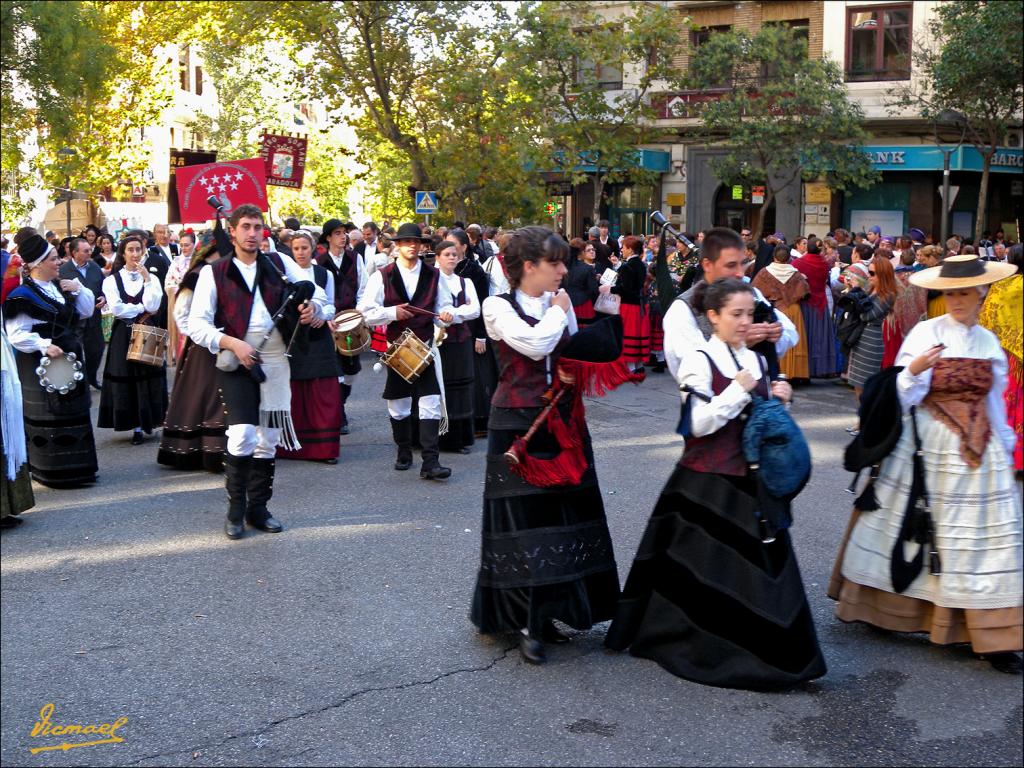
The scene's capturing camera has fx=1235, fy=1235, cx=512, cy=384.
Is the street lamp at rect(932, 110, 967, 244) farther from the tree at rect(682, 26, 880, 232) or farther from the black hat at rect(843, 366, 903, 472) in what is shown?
the black hat at rect(843, 366, 903, 472)

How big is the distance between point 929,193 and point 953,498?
27.5m

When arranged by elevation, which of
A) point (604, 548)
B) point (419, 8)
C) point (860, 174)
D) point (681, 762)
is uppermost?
point (419, 8)

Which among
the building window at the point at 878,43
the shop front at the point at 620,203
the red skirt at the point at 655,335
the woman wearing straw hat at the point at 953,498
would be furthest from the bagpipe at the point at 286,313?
the shop front at the point at 620,203

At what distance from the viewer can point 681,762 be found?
4238 millimetres

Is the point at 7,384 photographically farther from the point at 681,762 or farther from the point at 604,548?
the point at 681,762

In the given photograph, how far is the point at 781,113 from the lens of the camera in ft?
94.1

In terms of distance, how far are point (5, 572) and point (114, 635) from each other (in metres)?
1.19

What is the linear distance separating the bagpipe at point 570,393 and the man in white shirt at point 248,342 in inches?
92.7

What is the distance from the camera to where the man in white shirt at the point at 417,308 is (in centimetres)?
911

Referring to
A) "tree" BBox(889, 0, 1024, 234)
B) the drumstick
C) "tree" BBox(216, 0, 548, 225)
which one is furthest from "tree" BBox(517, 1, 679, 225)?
the drumstick

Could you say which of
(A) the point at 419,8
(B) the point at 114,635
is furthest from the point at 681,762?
(A) the point at 419,8

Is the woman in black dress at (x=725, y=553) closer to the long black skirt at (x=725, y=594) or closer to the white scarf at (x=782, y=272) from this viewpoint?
the long black skirt at (x=725, y=594)

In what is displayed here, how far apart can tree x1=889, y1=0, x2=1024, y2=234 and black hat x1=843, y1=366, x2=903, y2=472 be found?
2050 cm

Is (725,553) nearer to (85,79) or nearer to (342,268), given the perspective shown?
(342,268)
